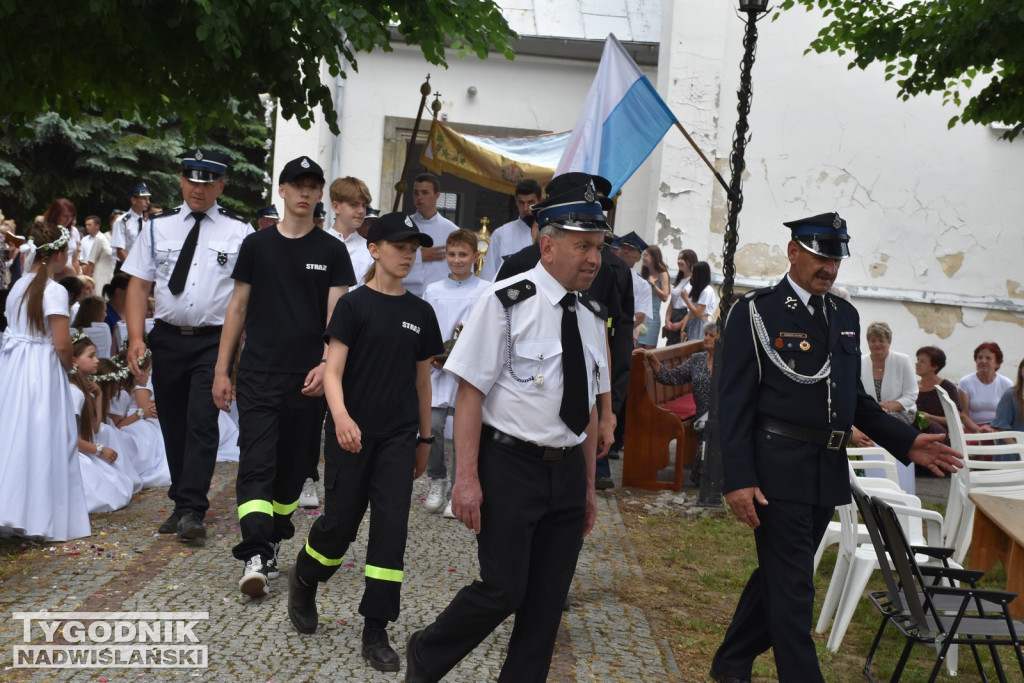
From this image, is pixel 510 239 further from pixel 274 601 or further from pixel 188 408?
pixel 274 601

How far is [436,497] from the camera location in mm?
8641

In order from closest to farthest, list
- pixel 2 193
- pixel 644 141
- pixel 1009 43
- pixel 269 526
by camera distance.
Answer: pixel 269 526, pixel 1009 43, pixel 644 141, pixel 2 193

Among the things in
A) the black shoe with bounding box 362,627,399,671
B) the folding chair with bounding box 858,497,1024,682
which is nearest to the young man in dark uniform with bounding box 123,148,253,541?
the black shoe with bounding box 362,627,399,671

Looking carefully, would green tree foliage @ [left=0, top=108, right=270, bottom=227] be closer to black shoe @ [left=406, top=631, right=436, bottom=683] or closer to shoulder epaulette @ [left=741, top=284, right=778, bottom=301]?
shoulder epaulette @ [left=741, top=284, right=778, bottom=301]

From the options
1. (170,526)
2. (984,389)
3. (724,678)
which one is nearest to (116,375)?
(170,526)

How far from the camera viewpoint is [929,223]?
672 inches

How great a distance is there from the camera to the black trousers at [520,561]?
4215 mm

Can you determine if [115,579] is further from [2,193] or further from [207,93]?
[2,193]

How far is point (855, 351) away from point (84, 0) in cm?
421

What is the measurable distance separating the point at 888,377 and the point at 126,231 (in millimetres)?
10170

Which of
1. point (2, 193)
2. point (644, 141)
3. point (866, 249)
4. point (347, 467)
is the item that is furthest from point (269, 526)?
point (2, 193)

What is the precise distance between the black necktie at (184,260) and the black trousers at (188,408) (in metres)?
0.29

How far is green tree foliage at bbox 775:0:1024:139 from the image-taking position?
29.0 ft

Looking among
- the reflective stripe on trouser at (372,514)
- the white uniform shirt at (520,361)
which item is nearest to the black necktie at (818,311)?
the white uniform shirt at (520,361)
